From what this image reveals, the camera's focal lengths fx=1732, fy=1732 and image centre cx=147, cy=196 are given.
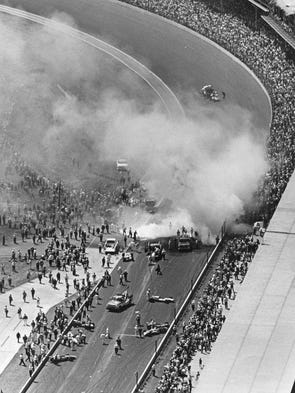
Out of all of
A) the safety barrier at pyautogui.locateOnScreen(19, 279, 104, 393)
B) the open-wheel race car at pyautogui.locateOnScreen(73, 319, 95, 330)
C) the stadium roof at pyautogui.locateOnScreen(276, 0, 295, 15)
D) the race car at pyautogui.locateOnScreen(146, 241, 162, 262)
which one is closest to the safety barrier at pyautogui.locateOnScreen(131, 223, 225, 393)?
the race car at pyautogui.locateOnScreen(146, 241, 162, 262)

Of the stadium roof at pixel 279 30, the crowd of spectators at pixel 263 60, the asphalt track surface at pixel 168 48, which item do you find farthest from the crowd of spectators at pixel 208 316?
the stadium roof at pixel 279 30

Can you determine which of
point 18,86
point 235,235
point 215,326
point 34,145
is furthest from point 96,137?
point 215,326

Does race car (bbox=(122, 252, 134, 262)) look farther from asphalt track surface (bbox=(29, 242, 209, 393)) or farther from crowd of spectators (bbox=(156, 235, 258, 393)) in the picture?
crowd of spectators (bbox=(156, 235, 258, 393))

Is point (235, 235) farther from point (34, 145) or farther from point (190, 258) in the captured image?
point (34, 145)

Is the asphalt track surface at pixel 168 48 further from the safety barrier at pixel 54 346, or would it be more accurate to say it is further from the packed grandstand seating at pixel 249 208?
the safety barrier at pixel 54 346

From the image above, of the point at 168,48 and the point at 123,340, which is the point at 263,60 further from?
the point at 123,340
